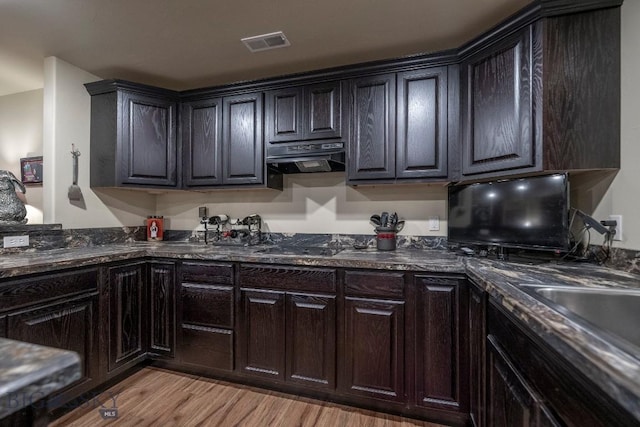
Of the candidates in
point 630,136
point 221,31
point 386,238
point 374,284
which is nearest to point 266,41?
point 221,31

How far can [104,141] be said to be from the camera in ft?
8.23

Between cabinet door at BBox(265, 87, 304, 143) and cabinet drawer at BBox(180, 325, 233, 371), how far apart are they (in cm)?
152

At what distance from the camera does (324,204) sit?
263 centimetres

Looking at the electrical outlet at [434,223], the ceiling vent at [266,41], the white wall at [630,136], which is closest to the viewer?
the white wall at [630,136]

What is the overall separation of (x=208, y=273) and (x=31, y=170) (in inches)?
83.8

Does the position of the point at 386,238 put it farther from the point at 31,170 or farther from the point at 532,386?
the point at 31,170

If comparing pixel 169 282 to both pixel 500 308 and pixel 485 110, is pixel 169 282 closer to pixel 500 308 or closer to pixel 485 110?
pixel 500 308

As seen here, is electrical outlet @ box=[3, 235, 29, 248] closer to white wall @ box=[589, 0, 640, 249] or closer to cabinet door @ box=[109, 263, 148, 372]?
cabinet door @ box=[109, 263, 148, 372]

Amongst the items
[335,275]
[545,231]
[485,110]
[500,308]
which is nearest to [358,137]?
[485,110]

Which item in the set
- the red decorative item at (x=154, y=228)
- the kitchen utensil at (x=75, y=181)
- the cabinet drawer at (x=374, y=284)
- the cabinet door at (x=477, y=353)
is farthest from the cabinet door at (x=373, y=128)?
the kitchen utensil at (x=75, y=181)

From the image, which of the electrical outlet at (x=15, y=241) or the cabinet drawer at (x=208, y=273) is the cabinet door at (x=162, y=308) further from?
the electrical outlet at (x=15, y=241)

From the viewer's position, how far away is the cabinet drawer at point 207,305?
2.10m

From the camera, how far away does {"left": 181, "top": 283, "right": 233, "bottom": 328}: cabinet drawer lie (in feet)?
6.89

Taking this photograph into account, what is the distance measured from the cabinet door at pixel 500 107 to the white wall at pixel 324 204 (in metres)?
0.53
